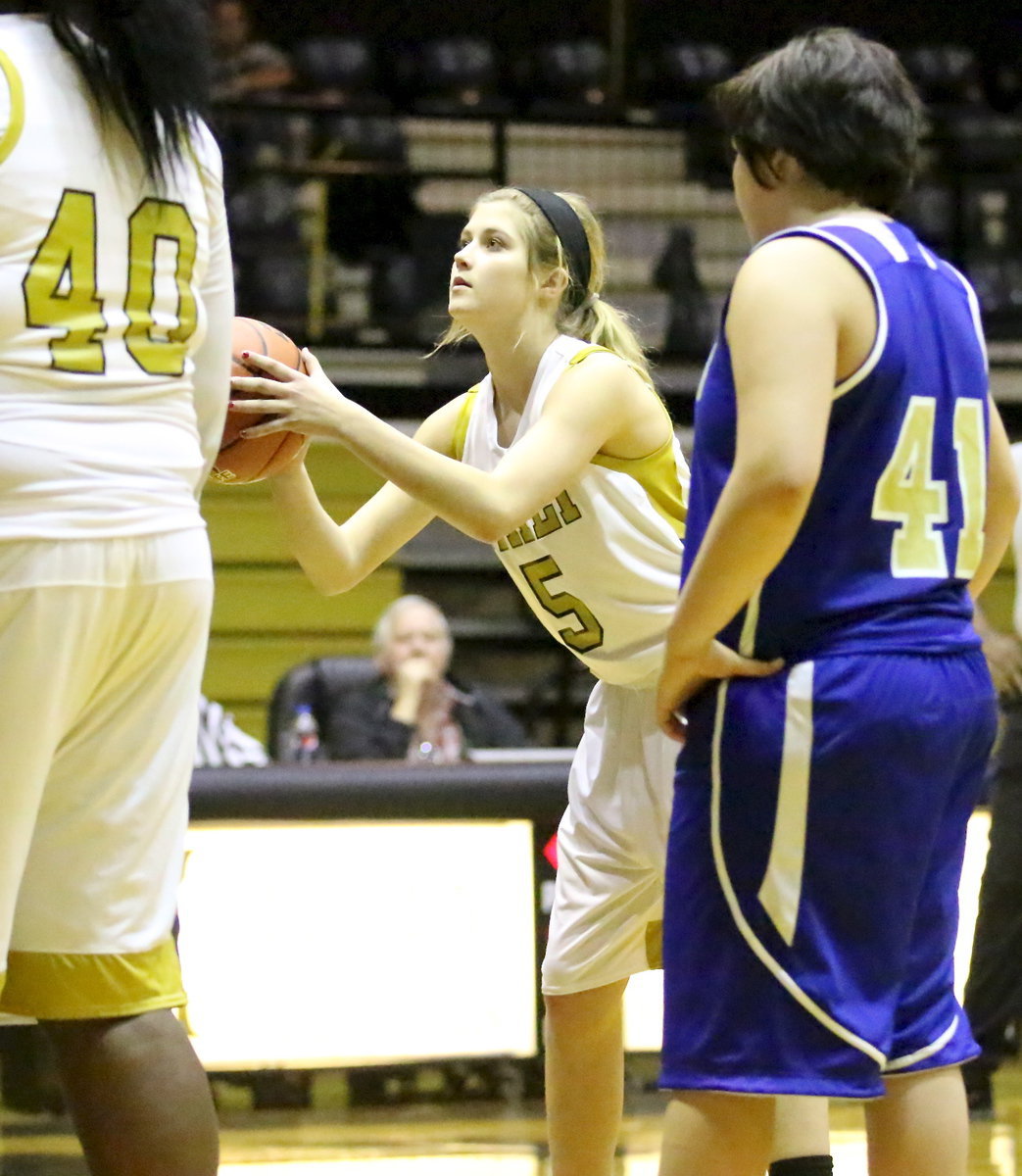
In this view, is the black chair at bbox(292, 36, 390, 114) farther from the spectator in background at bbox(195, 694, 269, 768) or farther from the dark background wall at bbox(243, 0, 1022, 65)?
the spectator in background at bbox(195, 694, 269, 768)

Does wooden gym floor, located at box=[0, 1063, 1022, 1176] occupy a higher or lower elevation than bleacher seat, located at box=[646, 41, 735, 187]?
lower

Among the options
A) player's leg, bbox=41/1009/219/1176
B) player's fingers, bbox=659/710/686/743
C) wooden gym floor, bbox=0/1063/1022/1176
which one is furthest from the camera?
wooden gym floor, bbox=0/1063/1022/1176

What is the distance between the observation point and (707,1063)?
2.19 meters

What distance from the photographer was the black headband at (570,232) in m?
3.26

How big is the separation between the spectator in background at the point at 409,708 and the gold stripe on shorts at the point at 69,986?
4109 mm

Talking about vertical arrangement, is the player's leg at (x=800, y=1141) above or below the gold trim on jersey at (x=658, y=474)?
below

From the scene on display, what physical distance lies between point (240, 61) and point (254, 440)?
835 cm

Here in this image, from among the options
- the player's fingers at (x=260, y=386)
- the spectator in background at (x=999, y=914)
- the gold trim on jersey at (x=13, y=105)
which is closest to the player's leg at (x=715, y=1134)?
the player's fingers at (x=260, y=386)

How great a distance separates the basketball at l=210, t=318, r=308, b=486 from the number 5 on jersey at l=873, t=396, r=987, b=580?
0.97 m

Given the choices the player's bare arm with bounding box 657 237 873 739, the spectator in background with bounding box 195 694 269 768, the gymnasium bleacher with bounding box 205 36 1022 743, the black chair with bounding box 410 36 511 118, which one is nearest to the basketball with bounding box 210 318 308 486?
the player's bare arm with bounding box 657 237 873 739

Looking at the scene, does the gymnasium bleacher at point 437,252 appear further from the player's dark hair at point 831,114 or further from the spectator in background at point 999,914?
the player's dark hair at point 831,114

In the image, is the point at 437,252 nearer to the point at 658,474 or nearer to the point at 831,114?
the point at 658,474

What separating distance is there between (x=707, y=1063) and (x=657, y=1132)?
2518mm

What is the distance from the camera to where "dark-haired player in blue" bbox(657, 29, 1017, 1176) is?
2.15 metres
